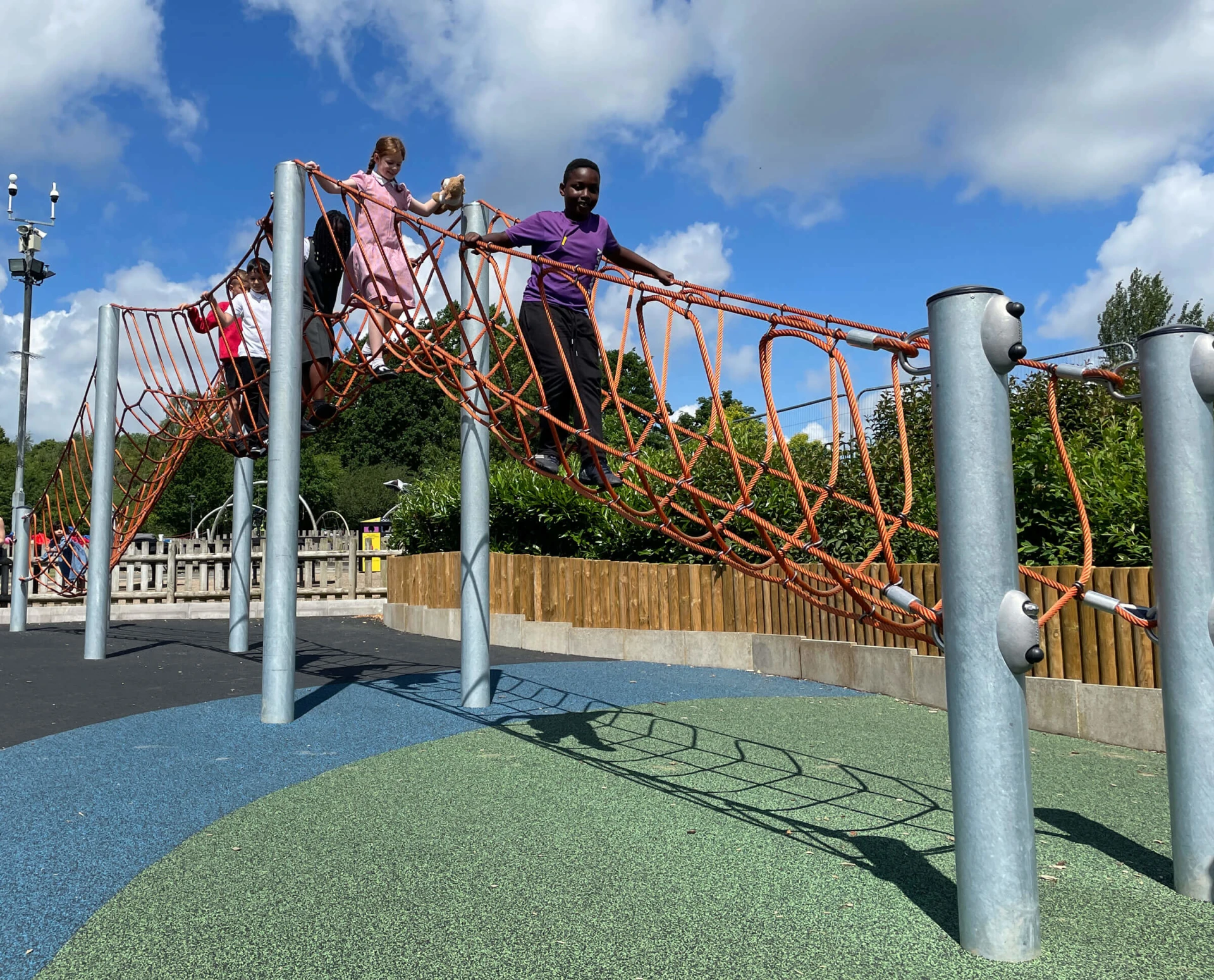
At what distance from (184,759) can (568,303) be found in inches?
114

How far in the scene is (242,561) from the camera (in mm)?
9094

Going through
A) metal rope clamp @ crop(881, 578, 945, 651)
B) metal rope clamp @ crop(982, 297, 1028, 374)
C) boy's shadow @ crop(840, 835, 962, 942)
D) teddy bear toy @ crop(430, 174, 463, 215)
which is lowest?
boy's shadow @ crop(840, 835, 962, 942)

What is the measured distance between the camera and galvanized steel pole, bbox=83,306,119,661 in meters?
8.54

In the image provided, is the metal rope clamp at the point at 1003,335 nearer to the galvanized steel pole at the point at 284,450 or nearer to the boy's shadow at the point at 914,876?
the boy's shadow at the point at 914,876

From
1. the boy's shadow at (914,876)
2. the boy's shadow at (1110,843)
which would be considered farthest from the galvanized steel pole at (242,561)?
the boy's shadow at (1110,843)

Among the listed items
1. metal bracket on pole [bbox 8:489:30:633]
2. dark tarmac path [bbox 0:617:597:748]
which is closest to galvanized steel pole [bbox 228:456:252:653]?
dark tarmac path [bbox 0:617:597:748]

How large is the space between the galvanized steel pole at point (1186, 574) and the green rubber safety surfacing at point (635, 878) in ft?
0.72

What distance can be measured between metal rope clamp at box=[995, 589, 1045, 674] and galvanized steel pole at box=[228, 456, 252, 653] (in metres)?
7.95

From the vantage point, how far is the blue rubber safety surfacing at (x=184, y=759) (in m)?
2.83

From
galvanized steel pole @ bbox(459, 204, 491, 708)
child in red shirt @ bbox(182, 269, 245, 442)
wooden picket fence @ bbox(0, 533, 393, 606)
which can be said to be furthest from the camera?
wooden picket fence @ bbox(0, 533, 393, 606)

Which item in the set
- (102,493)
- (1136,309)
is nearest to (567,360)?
(102,493)

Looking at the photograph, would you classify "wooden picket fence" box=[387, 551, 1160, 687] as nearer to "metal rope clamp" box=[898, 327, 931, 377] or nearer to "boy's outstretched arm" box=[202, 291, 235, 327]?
"metal rope clamp" box=[898, 327, 931, 377]

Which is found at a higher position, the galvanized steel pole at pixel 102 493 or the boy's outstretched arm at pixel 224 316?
the boy's outstretched arm at pixel 224 316

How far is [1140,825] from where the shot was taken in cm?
337
